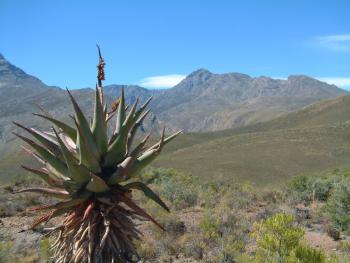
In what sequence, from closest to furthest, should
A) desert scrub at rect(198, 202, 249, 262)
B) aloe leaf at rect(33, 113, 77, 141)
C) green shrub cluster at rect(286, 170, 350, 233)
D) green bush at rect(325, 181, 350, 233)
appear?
A: aloe leaf at rect(33, 113, 77, 141) < desert scrub at rect(198, 202, 249, 262) < green bush at rect(325, 181, 350, 233) < green shrub cluster at rect(286, 170, 350, 233)

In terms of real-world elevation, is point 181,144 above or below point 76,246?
below

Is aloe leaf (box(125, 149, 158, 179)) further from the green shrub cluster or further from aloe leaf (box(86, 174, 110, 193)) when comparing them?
the green shrub cluster

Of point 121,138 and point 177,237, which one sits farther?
point 177,237

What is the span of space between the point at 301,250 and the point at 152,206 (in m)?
7.45

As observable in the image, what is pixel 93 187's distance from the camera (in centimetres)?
312

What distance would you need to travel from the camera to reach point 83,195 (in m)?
3.19

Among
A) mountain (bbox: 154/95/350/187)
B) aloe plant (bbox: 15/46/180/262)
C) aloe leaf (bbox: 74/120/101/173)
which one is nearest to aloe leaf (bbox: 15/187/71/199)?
aloe plant (bbox: 15/46/180/262)

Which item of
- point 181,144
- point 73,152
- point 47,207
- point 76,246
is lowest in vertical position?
point 181,144

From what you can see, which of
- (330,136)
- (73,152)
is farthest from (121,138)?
(330,136)

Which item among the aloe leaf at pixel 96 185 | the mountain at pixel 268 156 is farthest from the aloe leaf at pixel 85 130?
the mountain at pixel 268 156

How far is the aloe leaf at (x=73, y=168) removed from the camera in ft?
10.1

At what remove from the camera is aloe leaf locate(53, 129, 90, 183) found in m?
3.07

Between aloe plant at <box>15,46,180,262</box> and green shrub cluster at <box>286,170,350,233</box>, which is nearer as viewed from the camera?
aloe plant at <box>15,46,180,262</box>

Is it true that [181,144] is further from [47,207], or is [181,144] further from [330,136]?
[47,207]
